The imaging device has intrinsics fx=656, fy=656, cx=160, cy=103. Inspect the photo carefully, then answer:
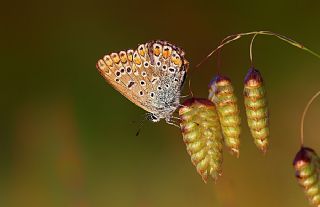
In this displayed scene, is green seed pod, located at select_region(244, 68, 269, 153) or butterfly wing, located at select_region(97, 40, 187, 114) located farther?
butterfly wing, located at select_region(97, 40, 187, 114)

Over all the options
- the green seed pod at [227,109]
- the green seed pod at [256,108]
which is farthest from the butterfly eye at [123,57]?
the green seed pod at [256,108]

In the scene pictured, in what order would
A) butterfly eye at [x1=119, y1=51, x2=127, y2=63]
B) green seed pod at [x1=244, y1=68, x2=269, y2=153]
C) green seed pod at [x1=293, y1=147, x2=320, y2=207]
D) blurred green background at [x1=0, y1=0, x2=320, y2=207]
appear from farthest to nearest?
blurred green background at [x1=0, y1=0, x2=320, y2=207] < butterfly eye at [x1=119, y1=51, x2=127, y2=63] < green seed pod at [x1=244, y1=68, x2=269, y2=153] < green seed pod at [x1=293, y1=147, x2=320, y2=207]

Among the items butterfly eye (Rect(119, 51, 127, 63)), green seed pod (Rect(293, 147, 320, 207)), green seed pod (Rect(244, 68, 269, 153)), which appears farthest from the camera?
butterfly eye (Rect(119, 51, 127, 63))

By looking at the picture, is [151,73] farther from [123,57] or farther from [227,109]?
[227,109]

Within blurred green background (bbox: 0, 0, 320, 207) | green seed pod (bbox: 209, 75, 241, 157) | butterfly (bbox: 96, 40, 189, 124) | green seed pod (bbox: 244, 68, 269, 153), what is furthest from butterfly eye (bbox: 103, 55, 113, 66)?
blurred green background (bbox: 0, 0, 320, 207)

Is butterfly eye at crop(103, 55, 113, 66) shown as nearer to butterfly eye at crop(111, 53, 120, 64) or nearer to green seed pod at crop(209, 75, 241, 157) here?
butterfly eye at crop(111, 53, 120, 64)

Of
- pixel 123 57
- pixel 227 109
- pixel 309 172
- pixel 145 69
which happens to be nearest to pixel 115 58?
pixel 123 57
